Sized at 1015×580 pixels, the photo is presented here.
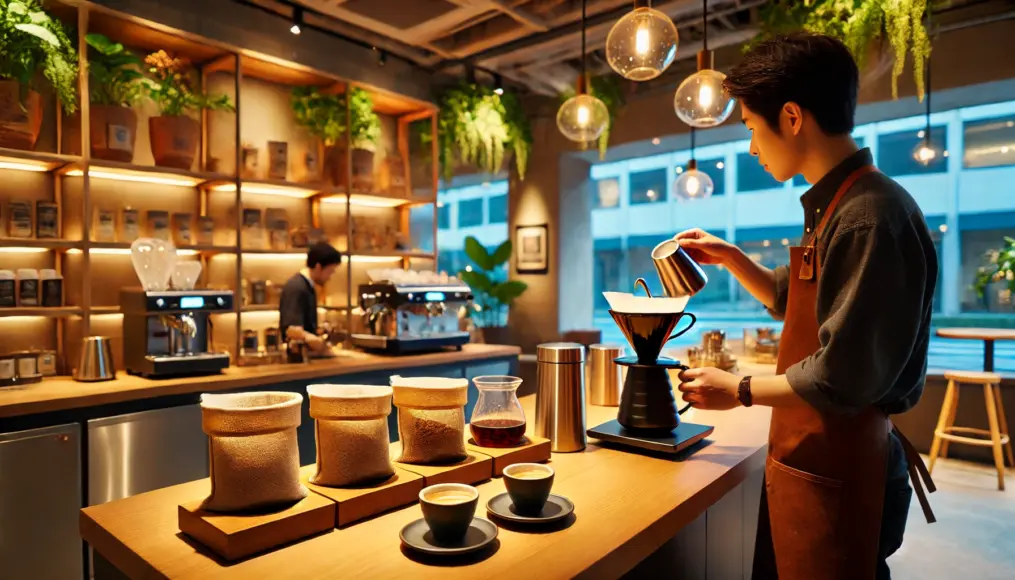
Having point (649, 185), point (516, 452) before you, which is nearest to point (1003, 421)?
point (649, 185)

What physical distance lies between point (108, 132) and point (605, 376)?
Answer: 9.69 feet

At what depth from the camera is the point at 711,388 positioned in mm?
1337

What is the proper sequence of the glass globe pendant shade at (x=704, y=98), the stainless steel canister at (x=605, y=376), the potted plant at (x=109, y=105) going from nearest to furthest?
1. the stainless steel canister at (x=605, y=376)
2. the glass globe pendant shade at (x=704, y=98)
3. the potted plant at (x=109, y=105)

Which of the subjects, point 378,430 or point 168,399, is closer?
point 378,430

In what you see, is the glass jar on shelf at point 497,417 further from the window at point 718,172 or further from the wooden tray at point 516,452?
the window at point 718,172

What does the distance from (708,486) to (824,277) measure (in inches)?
20.8

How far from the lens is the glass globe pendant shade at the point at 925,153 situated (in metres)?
4.57

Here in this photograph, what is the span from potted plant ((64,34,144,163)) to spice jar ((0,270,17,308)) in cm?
75

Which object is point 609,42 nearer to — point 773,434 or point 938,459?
point 773,434

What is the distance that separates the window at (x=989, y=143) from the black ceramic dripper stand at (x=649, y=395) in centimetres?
556

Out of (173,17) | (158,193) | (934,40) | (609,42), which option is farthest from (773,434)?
(934,40)

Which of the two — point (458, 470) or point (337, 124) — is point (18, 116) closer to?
point (337, 124)

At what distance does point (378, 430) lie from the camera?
3.90 feet

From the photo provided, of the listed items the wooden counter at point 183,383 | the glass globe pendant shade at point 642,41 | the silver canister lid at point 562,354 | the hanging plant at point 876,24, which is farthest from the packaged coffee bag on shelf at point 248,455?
the hanging plant at point 876,24
